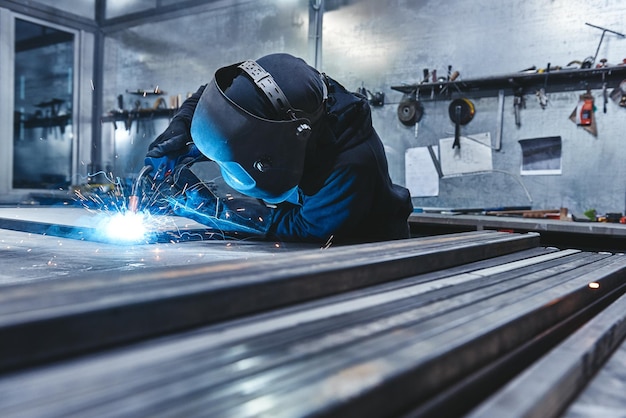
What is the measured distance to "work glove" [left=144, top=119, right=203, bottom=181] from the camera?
1.79 metres

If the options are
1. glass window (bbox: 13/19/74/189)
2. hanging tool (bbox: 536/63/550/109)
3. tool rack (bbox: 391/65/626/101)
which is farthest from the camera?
glass window (bbox: 13/19/74/189)

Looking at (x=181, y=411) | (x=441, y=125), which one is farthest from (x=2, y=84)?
(x=181, y=411)

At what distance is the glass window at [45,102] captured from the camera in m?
5.56

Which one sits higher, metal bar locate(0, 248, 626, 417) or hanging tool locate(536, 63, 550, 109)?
hanging tool locate(536, 63, 550, 109)

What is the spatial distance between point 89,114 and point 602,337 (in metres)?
5.98

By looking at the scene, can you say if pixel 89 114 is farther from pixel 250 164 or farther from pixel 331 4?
pixel 250 164

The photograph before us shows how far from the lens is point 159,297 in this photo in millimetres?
629

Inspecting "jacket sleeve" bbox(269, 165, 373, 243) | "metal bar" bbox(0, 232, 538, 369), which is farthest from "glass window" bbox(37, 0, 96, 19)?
"metal bar" bbox(0, 232, 538, 369)

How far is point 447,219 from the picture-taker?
310cm

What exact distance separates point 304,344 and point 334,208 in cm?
113

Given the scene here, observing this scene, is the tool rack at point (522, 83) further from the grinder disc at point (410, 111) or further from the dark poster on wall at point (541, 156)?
the dark poster on wall at point (541, 156)

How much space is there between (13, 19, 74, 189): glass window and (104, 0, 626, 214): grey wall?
1786 millimetres

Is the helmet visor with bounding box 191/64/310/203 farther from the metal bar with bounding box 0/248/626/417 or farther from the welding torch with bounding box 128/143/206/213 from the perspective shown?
the metal bar with bounding box 0/248/626/417

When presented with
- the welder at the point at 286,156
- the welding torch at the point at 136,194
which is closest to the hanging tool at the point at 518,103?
the welder at the point at 286,156
